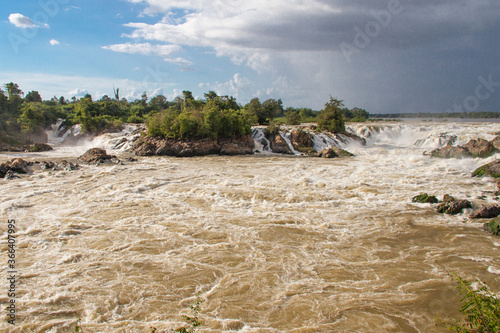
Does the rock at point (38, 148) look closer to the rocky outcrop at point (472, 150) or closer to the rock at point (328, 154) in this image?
the rock at point (328, 154)

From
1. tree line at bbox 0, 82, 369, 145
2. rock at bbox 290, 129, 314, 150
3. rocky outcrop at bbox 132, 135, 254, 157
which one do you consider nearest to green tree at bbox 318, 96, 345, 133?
tree line at bbox 0, 82, 369, 145

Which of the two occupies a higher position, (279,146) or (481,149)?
(279,146)

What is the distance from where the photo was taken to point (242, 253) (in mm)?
7379

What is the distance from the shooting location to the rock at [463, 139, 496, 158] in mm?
19984

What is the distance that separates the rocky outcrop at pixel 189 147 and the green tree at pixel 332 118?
431 inches

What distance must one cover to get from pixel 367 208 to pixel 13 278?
10241 millimetres

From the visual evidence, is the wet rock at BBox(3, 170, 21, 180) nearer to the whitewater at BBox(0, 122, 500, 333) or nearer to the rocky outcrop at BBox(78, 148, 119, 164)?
the whitewater at BBox(0, 122, 500, 333)

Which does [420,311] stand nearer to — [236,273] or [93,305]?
[236,273]

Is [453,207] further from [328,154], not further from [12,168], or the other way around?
[12,168]

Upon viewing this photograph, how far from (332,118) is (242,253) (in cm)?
2871

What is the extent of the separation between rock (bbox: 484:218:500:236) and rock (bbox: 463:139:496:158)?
13925 mm

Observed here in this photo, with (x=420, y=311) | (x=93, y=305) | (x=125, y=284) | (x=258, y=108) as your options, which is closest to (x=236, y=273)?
(x=125, y=284)

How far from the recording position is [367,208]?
10883 millimetres

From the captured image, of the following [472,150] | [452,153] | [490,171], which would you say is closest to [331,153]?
[452,153]
